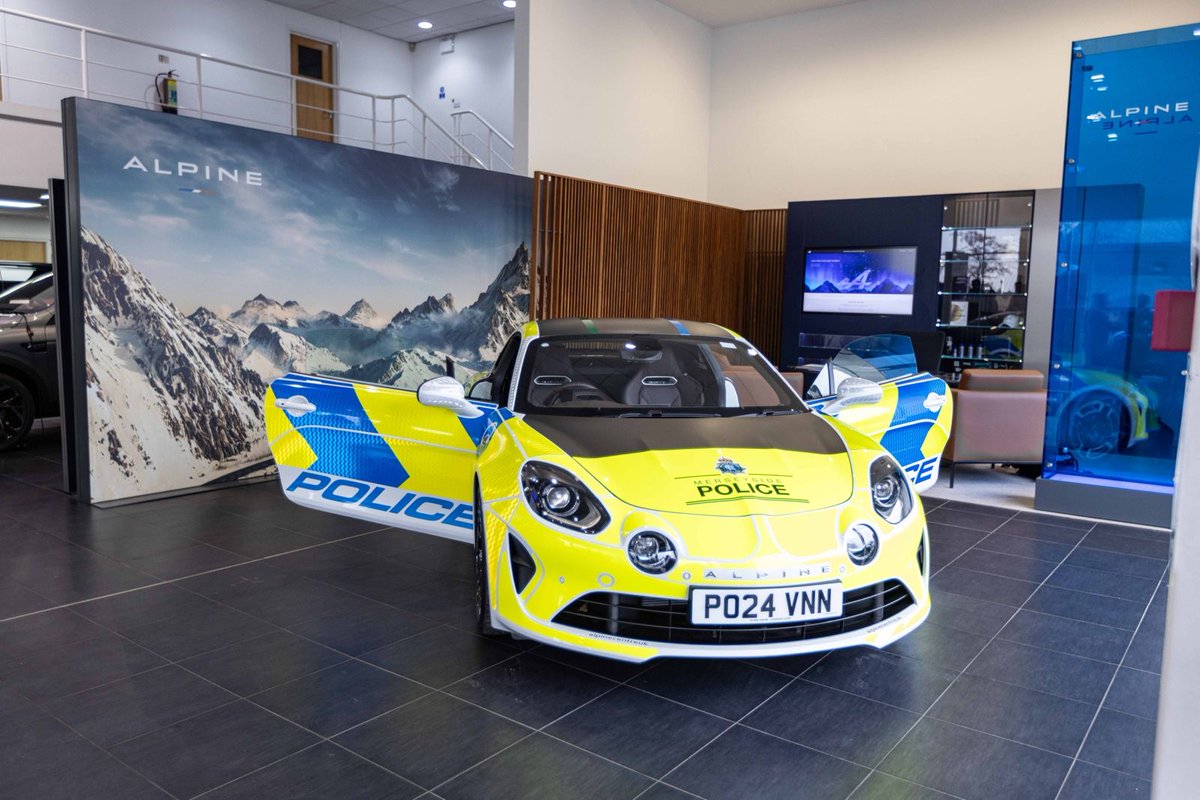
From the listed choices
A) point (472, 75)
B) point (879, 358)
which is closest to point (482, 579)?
point (879, 358)

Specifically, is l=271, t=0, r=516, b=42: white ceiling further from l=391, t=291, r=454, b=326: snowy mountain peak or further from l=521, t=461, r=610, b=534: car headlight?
l=521, t=461, r=610, b=534: car headlight

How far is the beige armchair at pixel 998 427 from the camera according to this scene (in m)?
6.15

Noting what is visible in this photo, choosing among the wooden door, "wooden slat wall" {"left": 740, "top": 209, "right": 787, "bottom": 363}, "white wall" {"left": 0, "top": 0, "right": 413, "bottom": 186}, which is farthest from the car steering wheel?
the wooden door

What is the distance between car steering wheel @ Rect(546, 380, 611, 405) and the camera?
347cm

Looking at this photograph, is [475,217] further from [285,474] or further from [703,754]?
[703,754]

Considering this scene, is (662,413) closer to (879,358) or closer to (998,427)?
(879,358)

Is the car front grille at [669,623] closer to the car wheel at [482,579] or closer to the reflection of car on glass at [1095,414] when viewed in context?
the car wheel at [482,579]

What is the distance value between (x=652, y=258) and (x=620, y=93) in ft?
6.39

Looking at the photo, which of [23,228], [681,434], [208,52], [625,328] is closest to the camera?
[681,434]

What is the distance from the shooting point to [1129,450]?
5.25 m

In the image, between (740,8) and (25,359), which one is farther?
(740,8)

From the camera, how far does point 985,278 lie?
9.03m

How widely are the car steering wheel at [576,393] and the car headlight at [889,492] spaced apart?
3.58 feet

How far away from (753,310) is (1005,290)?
3.15 meters
